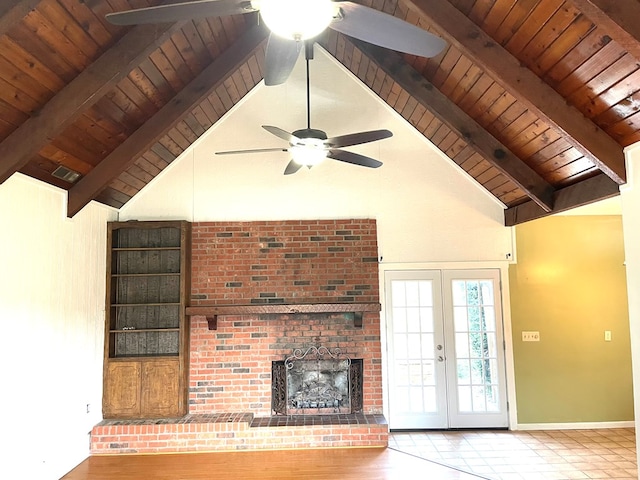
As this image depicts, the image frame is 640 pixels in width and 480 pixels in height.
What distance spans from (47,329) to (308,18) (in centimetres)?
374

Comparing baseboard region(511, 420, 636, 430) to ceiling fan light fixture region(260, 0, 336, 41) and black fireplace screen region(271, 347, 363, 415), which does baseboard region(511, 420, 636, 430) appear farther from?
ceiling fan light fixture region(260, 0, 336, 41)

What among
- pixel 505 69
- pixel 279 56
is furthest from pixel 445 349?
pixel 279 56

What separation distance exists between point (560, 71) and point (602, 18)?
0.77 meters

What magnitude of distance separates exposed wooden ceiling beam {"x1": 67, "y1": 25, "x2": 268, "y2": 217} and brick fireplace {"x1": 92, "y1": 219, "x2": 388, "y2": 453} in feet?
4.55

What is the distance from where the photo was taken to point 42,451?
3.95 m

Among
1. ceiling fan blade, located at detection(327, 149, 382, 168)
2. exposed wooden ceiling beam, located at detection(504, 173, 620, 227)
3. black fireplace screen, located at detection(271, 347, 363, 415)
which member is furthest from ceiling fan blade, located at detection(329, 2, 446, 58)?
black fireplace screen, located at detection(271, 347, 363, 415)

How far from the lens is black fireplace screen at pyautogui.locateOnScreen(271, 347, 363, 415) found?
533cm

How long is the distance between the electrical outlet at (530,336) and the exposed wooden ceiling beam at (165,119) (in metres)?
4.59

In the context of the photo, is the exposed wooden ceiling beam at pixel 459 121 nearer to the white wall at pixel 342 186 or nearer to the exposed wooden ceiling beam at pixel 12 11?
the white wall at pixel 342 186

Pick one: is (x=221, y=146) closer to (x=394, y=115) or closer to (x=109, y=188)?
(x=109, y=188)

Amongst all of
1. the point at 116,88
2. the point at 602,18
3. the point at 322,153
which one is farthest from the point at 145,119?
the point at 602,18

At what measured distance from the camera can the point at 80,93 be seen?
129 inches

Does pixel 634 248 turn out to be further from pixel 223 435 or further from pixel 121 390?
pixel 121 390

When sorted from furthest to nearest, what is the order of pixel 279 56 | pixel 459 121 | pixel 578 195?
pixel 459 121
pixel 578 195
pixel 279 56
